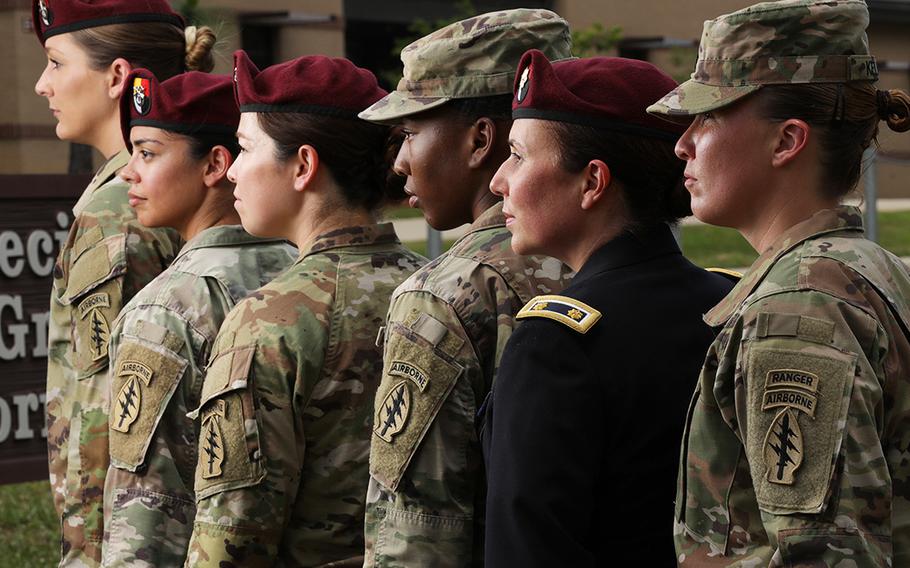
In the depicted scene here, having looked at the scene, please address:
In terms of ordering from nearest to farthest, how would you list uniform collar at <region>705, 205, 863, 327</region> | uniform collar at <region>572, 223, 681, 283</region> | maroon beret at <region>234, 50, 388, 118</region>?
uniform collar at <region>705, 205, 863, 327</region>
uniform collar at <region>572, 223, 681, 283</region>
maroon beret at <region>234, 50, 388, 118</region>

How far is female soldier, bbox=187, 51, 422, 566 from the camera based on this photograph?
2787 mm

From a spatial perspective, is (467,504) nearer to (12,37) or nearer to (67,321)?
(67,321)

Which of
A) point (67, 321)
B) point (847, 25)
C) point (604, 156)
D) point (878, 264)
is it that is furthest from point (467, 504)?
point (67, 321)

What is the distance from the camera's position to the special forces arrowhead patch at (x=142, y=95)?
3523 mm

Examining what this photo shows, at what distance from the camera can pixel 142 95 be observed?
3.55 m

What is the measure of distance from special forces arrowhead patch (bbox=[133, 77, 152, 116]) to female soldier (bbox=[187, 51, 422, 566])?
514mm

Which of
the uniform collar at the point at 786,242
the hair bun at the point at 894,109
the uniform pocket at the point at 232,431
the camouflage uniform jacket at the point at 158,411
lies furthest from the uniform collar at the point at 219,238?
the hair bun at the point at 894,109

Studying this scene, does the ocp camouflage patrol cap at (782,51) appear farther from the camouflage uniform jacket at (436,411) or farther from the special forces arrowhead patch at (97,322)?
the special forces arrowhead patch at (97,322)

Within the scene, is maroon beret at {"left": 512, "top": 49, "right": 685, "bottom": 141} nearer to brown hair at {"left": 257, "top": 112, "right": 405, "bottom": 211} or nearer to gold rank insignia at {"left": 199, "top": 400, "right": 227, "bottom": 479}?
brown hair at {"left": 257, "top": 112, "right": 405, "bottom": 211}

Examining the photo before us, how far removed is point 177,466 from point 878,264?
1658 millimetres

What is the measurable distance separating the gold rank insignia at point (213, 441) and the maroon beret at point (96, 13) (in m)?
1.69

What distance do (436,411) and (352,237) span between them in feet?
1.99

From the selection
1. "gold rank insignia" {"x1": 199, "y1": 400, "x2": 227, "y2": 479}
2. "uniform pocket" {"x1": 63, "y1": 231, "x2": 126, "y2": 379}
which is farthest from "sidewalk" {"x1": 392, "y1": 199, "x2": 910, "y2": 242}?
"gold rank insignia" {"x1": 199, "y1": 400, "x2": 227, "y2": 479}

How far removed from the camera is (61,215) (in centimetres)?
567
